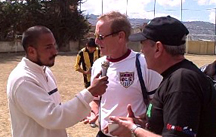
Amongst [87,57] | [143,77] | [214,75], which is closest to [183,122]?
[143,77]

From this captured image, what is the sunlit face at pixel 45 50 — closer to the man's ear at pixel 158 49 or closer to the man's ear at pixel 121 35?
the man's ear at pixel 121 35

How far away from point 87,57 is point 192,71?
725 cm

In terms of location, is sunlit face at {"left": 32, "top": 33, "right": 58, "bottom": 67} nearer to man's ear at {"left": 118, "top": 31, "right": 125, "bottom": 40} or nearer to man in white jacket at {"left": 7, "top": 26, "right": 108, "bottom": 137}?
man in white jacket at {"left": 7, "top": 26, "right": 108, "bottom": 137}

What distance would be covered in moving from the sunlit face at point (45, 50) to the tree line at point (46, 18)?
112 ft

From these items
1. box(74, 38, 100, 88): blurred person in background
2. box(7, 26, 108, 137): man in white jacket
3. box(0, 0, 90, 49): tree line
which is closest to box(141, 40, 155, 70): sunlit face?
box(7, 26, 108, 137): man in white jacket

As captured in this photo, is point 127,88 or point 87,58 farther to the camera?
point 87,58

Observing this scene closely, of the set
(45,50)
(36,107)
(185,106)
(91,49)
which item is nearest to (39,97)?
(36,107)

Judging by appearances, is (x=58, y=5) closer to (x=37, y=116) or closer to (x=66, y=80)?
(x=66, y=80)

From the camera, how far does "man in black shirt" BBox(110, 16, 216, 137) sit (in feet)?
6.48

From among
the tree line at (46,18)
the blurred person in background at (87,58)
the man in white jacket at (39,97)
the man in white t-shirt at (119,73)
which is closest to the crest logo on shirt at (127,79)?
the man in white t-shirt at (119,73)

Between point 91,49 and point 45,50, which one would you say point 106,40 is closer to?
point 45,50

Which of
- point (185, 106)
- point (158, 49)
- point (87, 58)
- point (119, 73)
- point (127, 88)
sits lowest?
point (87, 58)

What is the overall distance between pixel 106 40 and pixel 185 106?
1631mm

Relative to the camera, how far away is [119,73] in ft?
11.3
